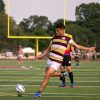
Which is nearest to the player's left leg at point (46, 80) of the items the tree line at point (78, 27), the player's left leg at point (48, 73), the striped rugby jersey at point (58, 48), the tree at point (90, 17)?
the player's left leg at point (48, 73)

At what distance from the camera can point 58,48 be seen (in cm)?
1298

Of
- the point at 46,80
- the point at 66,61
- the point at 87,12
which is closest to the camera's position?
the point at 46,80

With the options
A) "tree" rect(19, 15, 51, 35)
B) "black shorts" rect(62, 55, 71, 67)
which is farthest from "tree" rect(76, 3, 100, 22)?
"black shorts" rect(62, 55, 71, 67)

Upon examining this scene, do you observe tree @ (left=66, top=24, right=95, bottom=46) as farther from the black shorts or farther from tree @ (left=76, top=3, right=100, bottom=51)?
the black shorts

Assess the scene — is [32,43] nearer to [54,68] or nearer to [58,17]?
[58,17]

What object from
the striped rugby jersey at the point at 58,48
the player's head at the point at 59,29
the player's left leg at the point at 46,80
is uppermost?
the player's head at the point at 59,29

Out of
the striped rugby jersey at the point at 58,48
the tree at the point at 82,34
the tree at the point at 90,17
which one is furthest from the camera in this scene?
the tree at the point at 90,17

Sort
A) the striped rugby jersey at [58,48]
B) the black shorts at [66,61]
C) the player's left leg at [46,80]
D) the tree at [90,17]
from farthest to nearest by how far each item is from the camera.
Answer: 1. the tree at [90,17]
2. the black shorts at [66,61]
3. the striped rugby jersey at [58,48]
4. the player's left leg at [46,80]

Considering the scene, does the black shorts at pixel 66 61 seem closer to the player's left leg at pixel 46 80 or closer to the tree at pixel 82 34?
the player's left leg at pixel 46 80

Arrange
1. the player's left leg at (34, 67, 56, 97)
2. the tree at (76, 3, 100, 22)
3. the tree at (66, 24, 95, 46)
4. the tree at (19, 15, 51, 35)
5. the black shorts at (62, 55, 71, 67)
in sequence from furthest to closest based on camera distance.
→ the tree at (76, 3, 100, 22) → the tree at (66, 24, 95, 46) → the tree at (19, 15, 51, 35) → the black shorts at (62, 55, 71, 67) → the player's left leg at (34, 67, 56, 97)

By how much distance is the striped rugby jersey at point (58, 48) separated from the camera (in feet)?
42.3

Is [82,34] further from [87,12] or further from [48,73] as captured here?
[48,73]

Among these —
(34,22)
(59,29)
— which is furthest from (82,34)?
(59,29)

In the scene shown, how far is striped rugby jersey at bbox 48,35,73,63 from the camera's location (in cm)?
1291
